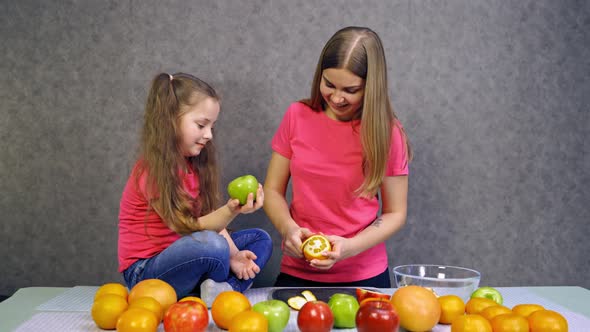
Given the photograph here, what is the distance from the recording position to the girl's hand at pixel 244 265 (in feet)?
5.16

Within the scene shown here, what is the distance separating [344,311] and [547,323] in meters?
0.39

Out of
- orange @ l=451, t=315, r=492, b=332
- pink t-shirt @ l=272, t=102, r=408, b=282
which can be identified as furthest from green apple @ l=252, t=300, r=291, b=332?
pink t-shirt @ l=272, t=102, r=408, b=282

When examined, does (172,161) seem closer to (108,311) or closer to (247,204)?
(247,204)

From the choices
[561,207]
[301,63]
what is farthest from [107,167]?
[561,207]

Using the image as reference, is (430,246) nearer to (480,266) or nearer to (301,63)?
(480,266)

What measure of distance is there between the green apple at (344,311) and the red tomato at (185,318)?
265mm

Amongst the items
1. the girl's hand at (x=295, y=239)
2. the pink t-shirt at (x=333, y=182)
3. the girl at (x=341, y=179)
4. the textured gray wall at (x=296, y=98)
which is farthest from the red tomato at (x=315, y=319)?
the textured gray wall at (x=296, y=98)

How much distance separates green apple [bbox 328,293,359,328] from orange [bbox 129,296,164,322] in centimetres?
34

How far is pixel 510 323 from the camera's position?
1.02 m

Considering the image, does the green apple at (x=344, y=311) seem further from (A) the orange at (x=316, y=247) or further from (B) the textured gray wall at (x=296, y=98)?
(B) the textured gray wall at (x=296, y=98)

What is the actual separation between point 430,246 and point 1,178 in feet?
5.30

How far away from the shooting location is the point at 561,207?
6.84 feet

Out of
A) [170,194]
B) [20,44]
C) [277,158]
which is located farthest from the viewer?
[20,44]

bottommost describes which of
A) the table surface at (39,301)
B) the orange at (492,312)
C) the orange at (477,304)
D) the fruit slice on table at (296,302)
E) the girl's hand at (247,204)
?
the table surface at (39,301)
